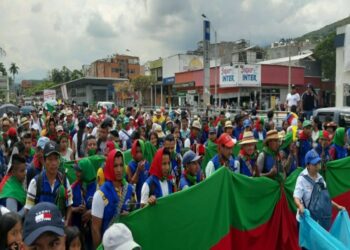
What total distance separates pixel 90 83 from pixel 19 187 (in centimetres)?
6252

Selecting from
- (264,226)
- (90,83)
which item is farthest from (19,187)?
(90,83)

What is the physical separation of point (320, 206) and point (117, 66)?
10799 cm

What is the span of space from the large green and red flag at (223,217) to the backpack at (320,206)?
505 mm

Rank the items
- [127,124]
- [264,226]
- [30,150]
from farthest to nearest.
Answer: [127,124] → [30,150] → [264,226]

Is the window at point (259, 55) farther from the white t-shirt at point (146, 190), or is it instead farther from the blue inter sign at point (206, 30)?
the white t-shirt at point (146, 190)

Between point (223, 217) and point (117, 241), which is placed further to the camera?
point (223, 217)

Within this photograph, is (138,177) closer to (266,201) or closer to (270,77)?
(266,201)

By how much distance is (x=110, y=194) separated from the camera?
12.7 ft

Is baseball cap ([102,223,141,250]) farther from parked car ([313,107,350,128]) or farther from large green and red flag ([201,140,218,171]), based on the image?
parked car ([313,107,350,128])

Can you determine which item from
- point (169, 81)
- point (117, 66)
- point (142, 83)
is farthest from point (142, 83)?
point (117, 66)

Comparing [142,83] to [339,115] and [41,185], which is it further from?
[41,185]

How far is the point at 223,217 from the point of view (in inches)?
181

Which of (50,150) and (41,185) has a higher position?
(50,150)

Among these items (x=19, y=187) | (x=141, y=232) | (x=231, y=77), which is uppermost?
(x=231, y=77)
